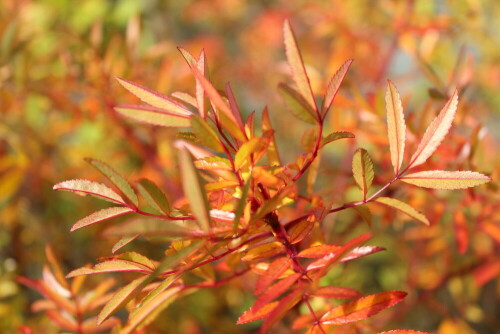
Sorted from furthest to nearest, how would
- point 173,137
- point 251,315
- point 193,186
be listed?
point 173,137
point 251,315
point 193,186

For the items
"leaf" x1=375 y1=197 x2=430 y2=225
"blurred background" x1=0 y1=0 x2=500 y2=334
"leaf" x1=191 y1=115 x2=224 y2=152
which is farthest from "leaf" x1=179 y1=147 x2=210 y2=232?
"blurred background" x1=0 y1=0 x2=500 y2=334

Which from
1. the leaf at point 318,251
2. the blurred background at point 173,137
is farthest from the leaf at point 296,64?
the blurred background at point 173,137

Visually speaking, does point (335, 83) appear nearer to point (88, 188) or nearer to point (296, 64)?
point (296, 64)

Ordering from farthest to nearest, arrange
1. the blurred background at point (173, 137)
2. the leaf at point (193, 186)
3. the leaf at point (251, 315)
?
the blurred background at point (173, 137)
the leaf at point (251, 315)
the leaf at point (193, 186)

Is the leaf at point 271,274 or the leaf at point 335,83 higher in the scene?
the leaf at point 335,83

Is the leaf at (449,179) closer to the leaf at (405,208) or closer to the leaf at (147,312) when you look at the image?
the leaf at (405,208)

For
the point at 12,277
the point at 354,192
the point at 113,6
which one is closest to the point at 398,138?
the point at 12,277

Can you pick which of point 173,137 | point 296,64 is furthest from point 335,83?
point 173,137
